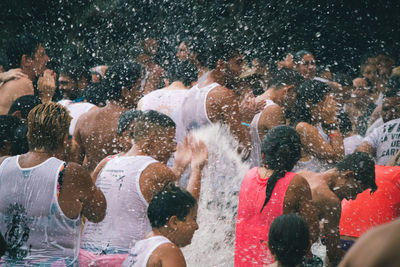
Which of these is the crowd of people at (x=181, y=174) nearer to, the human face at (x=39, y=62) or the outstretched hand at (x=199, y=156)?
the outstretched hand at (x=199, y=156)

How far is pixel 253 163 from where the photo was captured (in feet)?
15.3

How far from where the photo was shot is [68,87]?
6012 mm

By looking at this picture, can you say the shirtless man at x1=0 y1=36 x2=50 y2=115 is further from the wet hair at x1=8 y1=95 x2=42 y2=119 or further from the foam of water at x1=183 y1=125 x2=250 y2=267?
the foam of water at x1=183 y1=125 x2=250 y2=267

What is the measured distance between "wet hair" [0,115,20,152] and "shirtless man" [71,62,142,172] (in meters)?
0.86

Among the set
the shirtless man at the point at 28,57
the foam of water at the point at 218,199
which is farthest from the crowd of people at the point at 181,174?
the shirtless man at the point at 28,57

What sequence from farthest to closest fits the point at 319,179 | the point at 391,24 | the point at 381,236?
the point at 391,24 → the point at 319,179 → the point at 381,236

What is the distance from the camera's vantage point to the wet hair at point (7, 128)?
370cm

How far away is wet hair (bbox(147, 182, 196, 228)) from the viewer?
9.79 feet

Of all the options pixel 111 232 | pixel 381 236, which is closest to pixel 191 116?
pixel 111 232

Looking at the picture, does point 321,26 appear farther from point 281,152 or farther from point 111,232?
point 111,232

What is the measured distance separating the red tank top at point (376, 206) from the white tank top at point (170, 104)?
5.61 ft

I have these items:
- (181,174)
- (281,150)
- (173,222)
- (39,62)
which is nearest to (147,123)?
(181,174)

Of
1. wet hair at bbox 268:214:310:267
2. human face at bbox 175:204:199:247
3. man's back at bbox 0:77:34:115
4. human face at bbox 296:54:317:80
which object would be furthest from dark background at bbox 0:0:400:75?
wet hair at bbox 268:214:310:267

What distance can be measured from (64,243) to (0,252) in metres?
0.75
